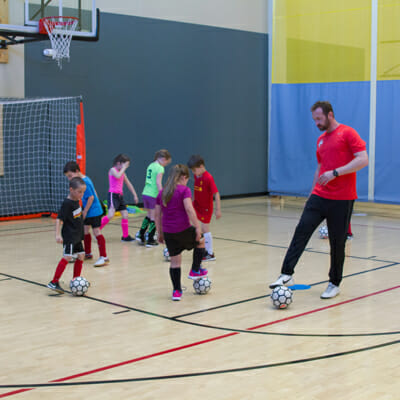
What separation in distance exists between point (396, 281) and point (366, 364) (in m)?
2.65

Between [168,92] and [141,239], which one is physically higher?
[168,92]

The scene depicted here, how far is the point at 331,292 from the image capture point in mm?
5836

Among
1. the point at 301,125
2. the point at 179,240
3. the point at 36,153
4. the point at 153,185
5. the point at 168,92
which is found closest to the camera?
the point at 179,240

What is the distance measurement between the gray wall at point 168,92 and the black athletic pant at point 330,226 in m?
7.24

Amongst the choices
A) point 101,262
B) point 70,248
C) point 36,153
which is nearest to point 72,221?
point 70,248

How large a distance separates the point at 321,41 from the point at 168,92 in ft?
11.3

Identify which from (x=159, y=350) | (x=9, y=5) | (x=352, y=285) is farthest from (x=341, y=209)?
(x=9, y=5)

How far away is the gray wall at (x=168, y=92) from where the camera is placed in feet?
40.2

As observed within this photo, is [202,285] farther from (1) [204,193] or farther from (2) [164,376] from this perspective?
(2) [164,376]

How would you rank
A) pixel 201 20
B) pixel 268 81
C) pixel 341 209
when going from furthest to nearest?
pixel 268 81, pixel 201 20, pixel 341 209

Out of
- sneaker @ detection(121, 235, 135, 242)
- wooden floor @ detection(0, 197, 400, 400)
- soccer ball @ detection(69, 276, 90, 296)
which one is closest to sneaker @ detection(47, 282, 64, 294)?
wooden floor @ detection(0, 197, 400, 400)

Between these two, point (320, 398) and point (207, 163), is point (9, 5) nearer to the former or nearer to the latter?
point (207, 163)

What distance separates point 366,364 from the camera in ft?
13.4

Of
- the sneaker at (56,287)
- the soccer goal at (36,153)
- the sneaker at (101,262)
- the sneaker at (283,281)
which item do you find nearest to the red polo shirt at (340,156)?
the sneaker at (283,281)
